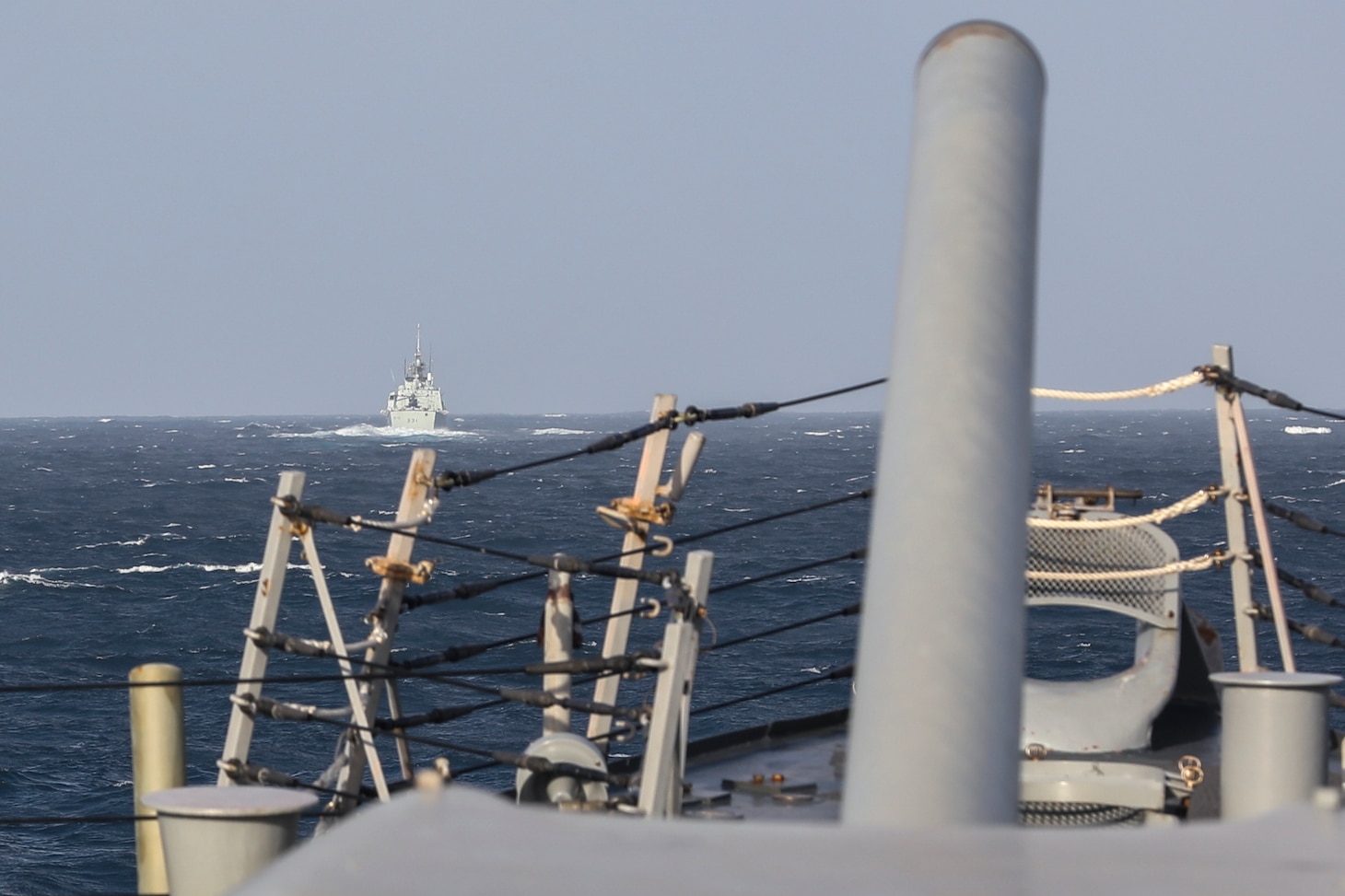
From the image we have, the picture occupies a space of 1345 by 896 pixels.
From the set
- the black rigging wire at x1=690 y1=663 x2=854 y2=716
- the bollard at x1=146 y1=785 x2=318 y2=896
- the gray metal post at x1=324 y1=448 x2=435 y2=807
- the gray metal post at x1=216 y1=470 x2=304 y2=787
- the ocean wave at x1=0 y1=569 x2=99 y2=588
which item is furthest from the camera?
the ocean wave at x1=0 y1=569 x2=99 y2=588

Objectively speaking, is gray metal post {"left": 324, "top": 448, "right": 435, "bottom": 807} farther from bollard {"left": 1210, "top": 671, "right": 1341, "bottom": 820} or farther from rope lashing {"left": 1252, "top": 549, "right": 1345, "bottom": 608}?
rope lashing {"left": 1252, "top": 549, "right": 1345, "bottom": 608}

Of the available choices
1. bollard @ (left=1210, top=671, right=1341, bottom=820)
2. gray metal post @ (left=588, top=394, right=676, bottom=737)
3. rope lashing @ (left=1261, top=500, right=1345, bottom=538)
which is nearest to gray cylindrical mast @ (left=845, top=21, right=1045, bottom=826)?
bollard @ (left=1210, top=671, right=1341, bottom=820)

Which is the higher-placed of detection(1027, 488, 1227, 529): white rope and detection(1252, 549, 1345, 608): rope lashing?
detection(1027, 488, 1227, 529): white rope

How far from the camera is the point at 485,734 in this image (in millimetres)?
28719

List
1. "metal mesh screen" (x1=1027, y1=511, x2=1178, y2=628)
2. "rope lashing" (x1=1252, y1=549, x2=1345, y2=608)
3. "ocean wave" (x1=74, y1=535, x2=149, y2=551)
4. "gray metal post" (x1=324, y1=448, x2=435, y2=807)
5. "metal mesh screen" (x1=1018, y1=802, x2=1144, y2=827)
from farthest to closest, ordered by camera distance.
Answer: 1. "ocean wave" (x1=74, y1=535, x2=149, y2=551)
2. "metal mesh screen" (x1=1027, y1=511, x2=1178, y2=628)
3. "rope lashing" (x1=1252, y1=549, x2=1345, y2=608)
4. "gray metal post" (x1=324, y1=448, x2=435, y2=807)
5. "metal mesh screen" (x1=1018, y1=802, x2=1144, y2=827)

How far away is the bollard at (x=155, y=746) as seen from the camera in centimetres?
632

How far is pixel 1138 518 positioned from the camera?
8508 millimetres

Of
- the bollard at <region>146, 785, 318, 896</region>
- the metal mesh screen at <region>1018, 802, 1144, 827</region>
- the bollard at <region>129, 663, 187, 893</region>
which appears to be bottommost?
the bollard at <region>146, 785, 318, 896</region>

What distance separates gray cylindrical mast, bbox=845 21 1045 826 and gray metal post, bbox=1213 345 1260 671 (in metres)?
4.98

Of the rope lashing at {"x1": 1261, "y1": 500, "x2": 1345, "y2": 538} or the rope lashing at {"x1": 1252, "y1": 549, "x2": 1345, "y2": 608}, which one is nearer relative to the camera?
the rope lashing at {"x1": 1252, "y1": 549, "x2": 1345, "y2": 608}

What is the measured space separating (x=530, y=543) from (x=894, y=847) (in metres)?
62.1

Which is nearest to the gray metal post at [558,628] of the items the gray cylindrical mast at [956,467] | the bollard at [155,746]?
the bollard at [155,746]

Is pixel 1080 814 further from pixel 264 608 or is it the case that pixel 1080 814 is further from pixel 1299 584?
pixel 264 608

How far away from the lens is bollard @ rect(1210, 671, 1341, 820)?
5586 mm
